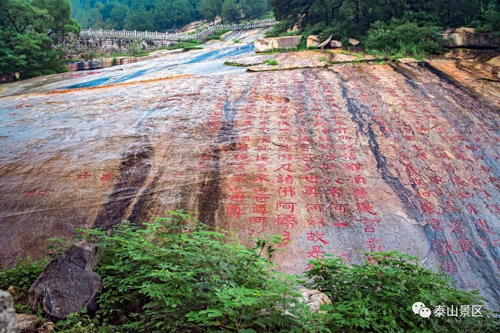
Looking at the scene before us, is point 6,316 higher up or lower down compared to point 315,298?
higher up

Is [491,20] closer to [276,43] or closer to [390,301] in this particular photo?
[276,43]

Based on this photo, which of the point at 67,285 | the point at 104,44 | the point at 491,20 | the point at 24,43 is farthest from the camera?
the point at 104,44

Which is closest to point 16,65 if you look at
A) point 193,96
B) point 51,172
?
point 193,96

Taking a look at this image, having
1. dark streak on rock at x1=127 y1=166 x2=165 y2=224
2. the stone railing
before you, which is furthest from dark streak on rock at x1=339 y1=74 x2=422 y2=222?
the stone railing

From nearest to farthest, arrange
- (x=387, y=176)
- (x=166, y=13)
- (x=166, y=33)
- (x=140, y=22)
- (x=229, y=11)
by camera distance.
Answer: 1. (x=387, y=176)
2. (x=166, y=33)
3. (x=229, y=11)
4. (x=140, y=22)
5. (x=166, y=13)

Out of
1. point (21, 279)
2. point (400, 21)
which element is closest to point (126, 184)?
point (21, 279)

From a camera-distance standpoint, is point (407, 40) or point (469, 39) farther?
point (407, 40)

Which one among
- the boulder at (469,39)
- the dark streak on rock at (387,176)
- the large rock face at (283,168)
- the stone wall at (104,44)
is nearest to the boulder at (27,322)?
the large rock face at (283,168)

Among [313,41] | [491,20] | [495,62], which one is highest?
[491,20]

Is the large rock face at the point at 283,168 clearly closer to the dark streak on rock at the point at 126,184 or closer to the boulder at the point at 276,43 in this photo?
the dark streak on rock at the point at 126,184
